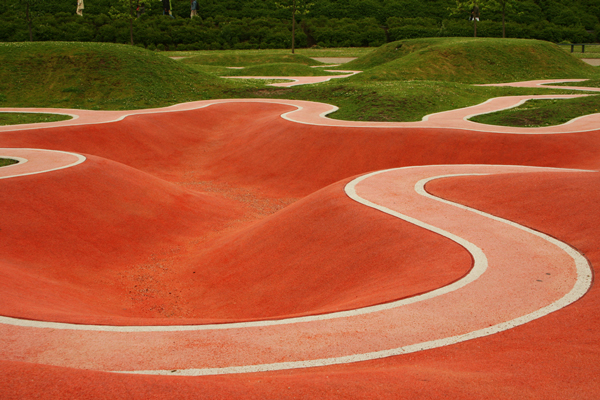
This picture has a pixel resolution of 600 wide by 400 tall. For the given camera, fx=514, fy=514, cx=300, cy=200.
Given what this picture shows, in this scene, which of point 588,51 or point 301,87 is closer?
point 301,87

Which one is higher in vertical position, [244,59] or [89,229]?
[244,59]

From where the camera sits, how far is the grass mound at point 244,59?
2381 inches

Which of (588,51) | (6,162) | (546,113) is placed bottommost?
(6,162)

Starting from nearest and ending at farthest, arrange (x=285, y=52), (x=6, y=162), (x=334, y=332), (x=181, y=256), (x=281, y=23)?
(x=334, y=332), (x=181, y=256), (x=6, y=162), (x=285, y=52), (x=281, y=23)

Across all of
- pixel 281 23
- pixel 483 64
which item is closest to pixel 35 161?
pixel 483 64

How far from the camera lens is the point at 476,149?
22.3m

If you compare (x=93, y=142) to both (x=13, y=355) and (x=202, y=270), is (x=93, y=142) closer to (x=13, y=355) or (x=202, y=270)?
(x=202, y=270)

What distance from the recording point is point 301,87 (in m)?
39.8

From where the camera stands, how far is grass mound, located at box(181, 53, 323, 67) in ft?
198

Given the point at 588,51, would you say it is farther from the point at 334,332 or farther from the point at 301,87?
the point at 334,332

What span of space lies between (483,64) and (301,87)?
1754 centimetres

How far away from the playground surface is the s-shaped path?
1.4 inches

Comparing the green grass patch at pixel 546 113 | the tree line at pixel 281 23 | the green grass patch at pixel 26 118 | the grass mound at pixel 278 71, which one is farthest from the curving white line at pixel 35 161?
the tree line at pixel 281 23

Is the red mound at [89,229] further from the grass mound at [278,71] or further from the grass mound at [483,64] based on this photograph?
the grass mound at [278,71]
